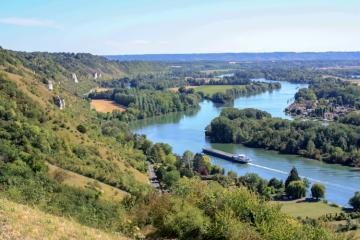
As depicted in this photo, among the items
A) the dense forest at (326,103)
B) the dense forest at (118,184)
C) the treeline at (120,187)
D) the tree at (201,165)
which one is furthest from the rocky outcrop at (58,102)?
the dense forest at (326,103)

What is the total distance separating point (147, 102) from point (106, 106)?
21.2 ft

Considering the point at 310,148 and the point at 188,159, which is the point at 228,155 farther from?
the point at 310,148

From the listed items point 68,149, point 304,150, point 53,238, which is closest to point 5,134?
point 68,149

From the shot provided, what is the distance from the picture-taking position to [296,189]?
31.3 meters

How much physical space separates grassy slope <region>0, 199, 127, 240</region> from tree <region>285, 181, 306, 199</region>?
23785 millimetres

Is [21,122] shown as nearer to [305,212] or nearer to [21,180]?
[21,180]

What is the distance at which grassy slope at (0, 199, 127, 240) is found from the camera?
736 centimetres

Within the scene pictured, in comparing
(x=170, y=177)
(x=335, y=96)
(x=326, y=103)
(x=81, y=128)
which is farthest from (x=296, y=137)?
(x=335, y=96)

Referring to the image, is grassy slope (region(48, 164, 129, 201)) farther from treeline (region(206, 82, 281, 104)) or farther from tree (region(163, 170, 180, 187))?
treeline (region(206, 82, 281, 104))

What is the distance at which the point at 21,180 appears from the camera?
2066 cm

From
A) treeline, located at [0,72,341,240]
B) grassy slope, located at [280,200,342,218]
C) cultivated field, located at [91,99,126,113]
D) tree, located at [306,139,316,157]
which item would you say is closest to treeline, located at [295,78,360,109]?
cultivated field, located at [91,99,126,113]

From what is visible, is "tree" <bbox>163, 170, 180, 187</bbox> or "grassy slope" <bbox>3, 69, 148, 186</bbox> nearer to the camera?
"tree" <bbox>163, 170, 180, 187</bbox>

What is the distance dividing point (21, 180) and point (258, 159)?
2706 cm

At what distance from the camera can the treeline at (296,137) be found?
4450cm
